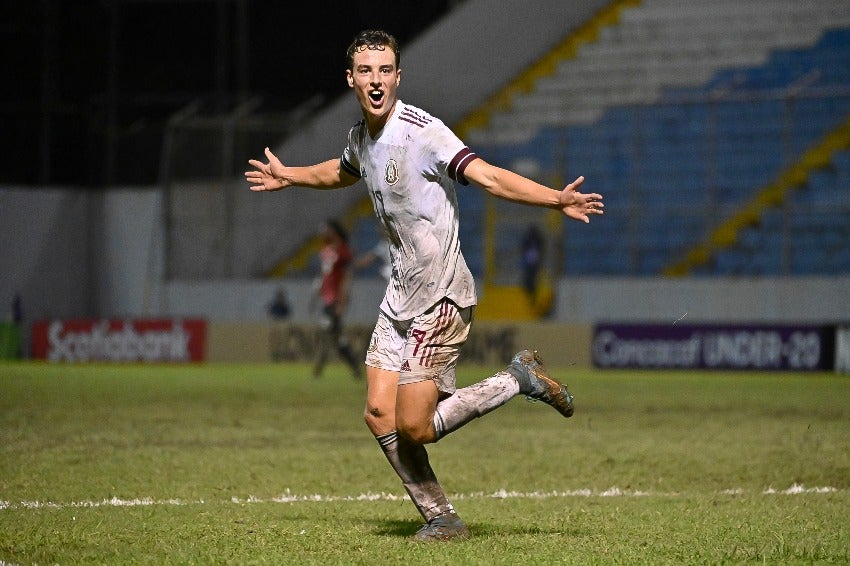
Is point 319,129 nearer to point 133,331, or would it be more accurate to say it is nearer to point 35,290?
point 133,331

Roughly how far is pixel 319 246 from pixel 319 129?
8.49 ft

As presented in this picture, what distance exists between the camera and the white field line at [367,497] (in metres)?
8.66

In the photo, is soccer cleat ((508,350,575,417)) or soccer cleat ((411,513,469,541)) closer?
soccer cleat ((411,513,469,541))

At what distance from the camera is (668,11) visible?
33.9 m

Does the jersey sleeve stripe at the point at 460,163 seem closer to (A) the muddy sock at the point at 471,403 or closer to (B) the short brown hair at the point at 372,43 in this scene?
(B) the short brown hair at the point at 372,43

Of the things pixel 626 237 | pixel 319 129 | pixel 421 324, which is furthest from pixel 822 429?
pixel 319 129

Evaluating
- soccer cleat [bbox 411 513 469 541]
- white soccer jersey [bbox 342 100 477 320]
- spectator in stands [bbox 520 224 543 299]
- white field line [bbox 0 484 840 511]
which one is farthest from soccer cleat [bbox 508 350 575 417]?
spectator in stands [bbox 520 224 543 299]

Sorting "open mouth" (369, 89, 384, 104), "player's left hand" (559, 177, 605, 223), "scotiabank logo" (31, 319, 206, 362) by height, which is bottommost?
"scotiabank logo" (31, 319, 206, 362)

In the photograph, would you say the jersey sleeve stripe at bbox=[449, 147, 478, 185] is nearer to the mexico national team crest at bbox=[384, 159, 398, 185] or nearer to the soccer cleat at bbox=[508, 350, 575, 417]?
the mexico national team crest at bbox=[384, 159, 398, 185]

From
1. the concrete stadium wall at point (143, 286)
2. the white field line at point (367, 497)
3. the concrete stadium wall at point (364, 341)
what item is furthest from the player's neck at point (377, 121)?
the concrete stadium wall at point (143, 286)

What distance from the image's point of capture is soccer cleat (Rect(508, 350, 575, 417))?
24.8 ft

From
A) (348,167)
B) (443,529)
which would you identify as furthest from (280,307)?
(443,529)

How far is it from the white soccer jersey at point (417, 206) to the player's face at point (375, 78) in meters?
0.13

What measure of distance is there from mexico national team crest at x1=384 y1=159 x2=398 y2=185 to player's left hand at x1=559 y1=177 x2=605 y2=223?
88cm
